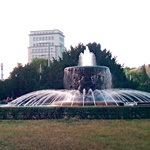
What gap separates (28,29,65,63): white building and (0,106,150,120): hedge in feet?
269

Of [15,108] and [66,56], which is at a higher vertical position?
[66,56]

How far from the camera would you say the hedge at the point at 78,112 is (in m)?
14.0

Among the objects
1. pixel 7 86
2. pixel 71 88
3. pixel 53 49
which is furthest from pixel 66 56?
pixel 53 49

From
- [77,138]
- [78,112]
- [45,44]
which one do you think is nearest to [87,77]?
[78,112]

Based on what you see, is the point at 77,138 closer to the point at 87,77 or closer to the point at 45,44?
the point at 87,77

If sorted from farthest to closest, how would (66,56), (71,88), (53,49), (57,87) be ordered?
(53,49) → (66,56) → (57,87) → (71,88)

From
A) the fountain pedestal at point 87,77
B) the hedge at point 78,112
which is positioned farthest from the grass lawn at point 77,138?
the fountain pedestal at point 87,77

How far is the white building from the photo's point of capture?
98.7 meters

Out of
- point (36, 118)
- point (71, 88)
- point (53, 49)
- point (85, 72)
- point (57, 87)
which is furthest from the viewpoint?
point (53, 49)

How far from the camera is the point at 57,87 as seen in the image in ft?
116

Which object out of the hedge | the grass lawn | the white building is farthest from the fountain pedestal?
the white building

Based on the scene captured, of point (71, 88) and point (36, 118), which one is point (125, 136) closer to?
point (36, 118)

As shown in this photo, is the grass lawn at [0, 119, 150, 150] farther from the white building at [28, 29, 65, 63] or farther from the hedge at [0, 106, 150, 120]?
the white building at [28, 29, 65, 63]

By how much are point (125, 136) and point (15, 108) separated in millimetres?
6845
